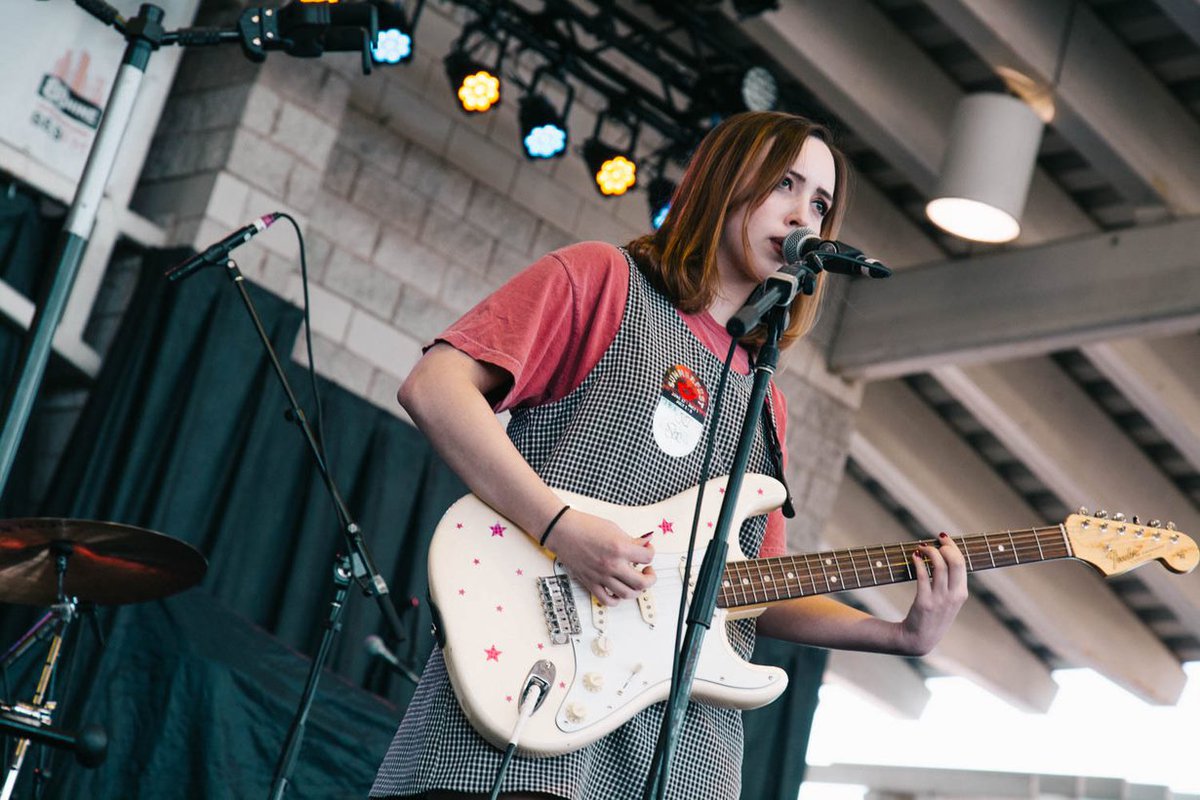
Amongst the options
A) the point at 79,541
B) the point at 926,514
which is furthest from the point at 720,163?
the point at 926,514

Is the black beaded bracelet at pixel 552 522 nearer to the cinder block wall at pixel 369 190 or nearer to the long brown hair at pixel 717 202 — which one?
the long brown hair at pixel 717 202

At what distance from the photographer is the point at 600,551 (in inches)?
74.6

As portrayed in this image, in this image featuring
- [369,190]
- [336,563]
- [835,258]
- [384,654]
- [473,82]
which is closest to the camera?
[835,258]

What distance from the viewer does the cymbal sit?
296cm

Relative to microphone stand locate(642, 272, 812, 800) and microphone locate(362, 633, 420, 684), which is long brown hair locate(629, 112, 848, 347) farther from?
microphone locate(362, 633, 420, 684)

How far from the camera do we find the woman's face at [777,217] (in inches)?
88.9

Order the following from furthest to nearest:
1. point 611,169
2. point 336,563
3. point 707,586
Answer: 1. point 611,169
2. point 336,563
3. point 707,586

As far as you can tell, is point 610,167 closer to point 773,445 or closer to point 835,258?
point 773,445

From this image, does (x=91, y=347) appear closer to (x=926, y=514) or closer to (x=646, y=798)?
(x=646, y=798)

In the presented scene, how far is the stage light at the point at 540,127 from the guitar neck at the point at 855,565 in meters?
3.26

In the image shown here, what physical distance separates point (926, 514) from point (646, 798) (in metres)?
6.63

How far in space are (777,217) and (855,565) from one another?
0.55 m

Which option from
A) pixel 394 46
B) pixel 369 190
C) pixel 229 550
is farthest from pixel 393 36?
pixel 229 550

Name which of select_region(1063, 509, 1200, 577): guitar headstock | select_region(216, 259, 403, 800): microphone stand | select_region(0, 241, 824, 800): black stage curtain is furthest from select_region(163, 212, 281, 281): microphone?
select_region(1063, 509, 1200, 577): guitar headstock
